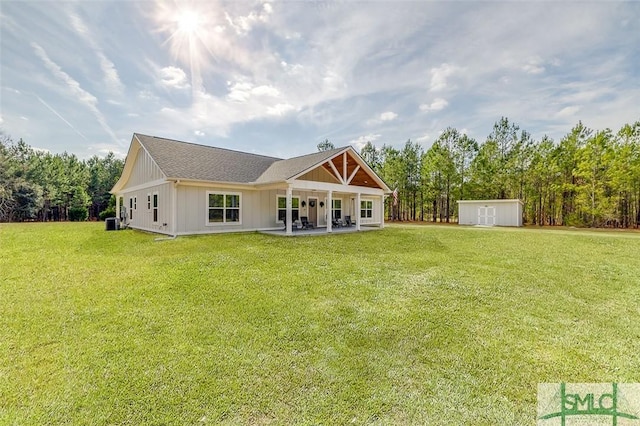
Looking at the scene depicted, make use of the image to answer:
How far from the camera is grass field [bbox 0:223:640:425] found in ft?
7.66

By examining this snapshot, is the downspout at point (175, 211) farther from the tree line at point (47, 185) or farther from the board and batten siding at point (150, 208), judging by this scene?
the tree line at point (47, 185)

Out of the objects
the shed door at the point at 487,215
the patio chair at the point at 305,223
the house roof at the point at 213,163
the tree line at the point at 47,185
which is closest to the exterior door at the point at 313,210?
the patio chair at the point at 305,223

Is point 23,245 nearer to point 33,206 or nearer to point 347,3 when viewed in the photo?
point 347,3

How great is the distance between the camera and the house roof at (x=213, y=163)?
1229cm

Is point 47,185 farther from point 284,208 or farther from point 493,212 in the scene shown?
point 493,212

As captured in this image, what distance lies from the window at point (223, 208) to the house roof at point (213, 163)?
845 mm

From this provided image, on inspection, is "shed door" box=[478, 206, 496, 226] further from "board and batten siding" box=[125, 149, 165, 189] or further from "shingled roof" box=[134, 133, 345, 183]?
"board and batten siding" box=[125, 149, 165, 189]

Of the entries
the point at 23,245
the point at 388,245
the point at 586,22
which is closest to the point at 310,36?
the point at 388,245

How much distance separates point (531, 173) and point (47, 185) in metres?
48.2

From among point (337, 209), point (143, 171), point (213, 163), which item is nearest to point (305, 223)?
point (337, 209)

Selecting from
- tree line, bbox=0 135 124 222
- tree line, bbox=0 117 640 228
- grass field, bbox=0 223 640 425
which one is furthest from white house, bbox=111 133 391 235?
tree line, bbox=0 135 124 222

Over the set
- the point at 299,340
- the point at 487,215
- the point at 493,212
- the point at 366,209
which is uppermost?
the point at 366,209

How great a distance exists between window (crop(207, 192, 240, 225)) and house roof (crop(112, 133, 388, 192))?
2.77ft

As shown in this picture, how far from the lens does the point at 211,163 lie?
14148mm
